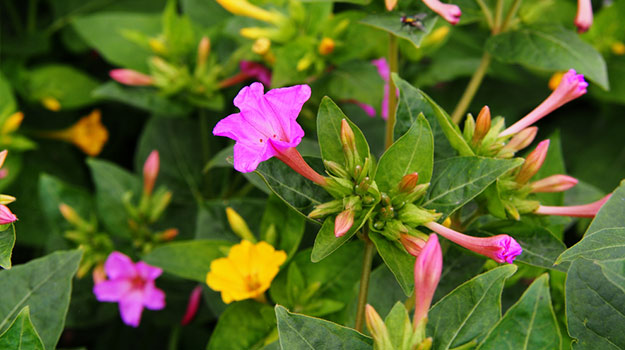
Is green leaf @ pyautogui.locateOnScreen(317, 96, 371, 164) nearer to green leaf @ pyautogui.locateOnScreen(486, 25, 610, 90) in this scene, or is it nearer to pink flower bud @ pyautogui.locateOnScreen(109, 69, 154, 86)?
green leaf @ pyautogui.locateOnScreen(486, 25, 610, 90)

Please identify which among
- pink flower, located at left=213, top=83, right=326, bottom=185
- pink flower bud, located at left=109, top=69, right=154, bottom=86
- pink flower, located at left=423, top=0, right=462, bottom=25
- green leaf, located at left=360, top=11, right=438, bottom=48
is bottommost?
pink flower bud, located at left=109, top=69, right=154, bottom=86

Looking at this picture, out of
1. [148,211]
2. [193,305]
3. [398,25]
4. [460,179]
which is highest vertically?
[398,25]

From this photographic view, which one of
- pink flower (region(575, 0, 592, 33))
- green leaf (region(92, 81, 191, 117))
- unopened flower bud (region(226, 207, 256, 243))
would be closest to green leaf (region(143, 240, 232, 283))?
unopened flower bud (region(226, 207, 256, 243))

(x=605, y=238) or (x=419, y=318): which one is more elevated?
(x=605, y=238)

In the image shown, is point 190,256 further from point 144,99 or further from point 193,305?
point 144,99

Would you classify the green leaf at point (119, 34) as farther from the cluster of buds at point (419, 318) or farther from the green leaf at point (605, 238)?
the green leaf at point (605, 238)

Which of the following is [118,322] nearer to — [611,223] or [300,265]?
[300,265]

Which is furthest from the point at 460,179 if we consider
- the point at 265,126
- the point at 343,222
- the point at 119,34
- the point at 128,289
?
the point at 119,34
